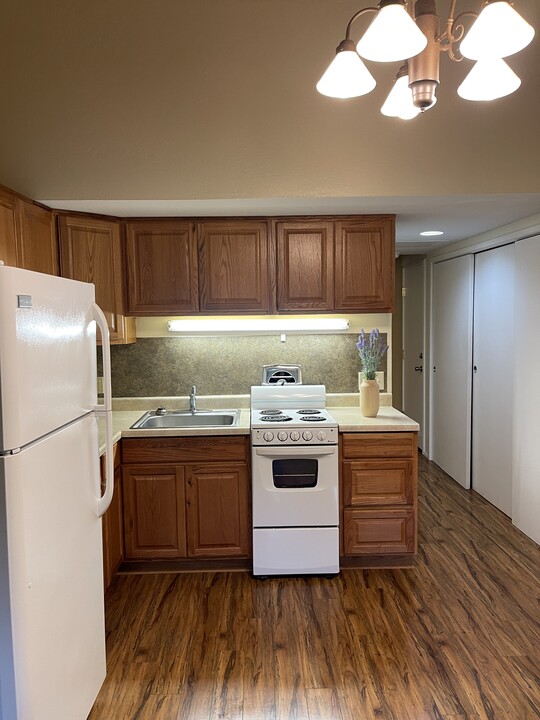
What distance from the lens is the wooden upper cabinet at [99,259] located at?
3211 mm

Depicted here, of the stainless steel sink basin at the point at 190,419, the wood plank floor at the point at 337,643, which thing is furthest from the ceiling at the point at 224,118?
the wood plank floor at the point at 337,643

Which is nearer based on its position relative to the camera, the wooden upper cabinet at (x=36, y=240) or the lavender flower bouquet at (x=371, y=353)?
the wooden upper cabinet at (x=36, y=240)

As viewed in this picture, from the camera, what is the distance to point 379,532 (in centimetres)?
330

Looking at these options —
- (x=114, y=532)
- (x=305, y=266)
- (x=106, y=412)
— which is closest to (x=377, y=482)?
(x=305, y=266)

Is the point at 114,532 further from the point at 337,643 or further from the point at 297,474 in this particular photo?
the point at 337,643

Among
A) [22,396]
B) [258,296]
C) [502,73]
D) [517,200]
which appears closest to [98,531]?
[22,396]

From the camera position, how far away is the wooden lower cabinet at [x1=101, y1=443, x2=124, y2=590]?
2934 millimetres

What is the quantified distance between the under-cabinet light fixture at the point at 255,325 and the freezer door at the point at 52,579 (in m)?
1.70

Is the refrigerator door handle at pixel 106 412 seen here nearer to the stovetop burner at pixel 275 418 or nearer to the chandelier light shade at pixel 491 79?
the stovetop burner at pixel 275 418

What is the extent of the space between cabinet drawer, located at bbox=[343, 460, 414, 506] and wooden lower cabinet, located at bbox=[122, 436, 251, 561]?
63 centimetres

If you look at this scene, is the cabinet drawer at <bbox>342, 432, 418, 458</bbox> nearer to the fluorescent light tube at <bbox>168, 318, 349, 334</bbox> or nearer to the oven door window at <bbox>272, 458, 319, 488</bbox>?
the oven door window at <bbox>272, 458, 319, 488</bbox>

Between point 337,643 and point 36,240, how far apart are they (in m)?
2.62

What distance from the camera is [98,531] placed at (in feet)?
7.27

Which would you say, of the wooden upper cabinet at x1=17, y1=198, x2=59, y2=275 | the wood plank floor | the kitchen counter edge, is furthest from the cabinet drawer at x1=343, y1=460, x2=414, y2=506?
the wooden upper cabinet at x1=17, y1=198, x2=59, y2=275
